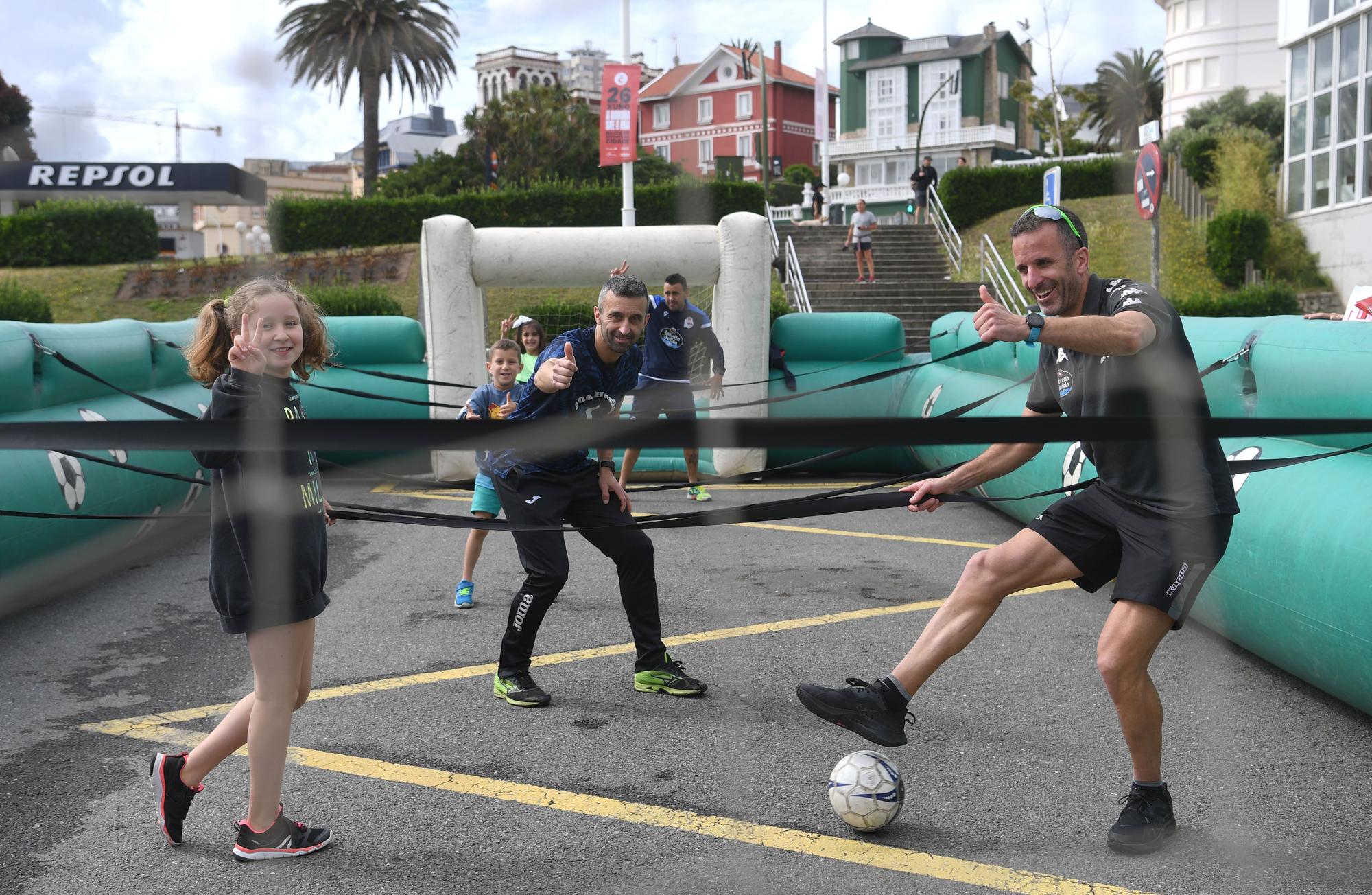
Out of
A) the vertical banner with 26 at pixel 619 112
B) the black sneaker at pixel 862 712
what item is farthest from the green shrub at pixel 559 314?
the black sneaker at pixel 862 712

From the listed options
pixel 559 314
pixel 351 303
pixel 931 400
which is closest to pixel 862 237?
pixel 351 303

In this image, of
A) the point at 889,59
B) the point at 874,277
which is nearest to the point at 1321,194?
the point at 874,277

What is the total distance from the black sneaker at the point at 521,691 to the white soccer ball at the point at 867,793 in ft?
4.89

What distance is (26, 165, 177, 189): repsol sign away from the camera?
270cm

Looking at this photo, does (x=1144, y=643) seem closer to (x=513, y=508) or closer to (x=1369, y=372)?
(x=1369, y=372)

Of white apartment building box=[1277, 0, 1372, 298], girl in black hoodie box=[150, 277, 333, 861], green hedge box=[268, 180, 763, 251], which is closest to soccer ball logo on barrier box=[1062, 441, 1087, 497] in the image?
girl in black hoodie box=[150, 277, 333, 861]

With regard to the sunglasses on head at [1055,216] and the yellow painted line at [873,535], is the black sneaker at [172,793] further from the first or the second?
the yellow painted line at [873,535]

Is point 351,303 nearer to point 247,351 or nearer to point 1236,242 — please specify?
point 247,351

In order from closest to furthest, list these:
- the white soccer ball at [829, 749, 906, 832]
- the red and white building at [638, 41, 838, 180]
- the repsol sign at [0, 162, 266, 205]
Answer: the repsol sign at [0, 162, 266, 205], the white soccer ball at [829, 749, 906, 832], the red and white building at [638, 41, 838, 180]

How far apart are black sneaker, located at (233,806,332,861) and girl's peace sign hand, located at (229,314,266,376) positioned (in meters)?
1.25

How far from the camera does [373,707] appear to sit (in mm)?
4543

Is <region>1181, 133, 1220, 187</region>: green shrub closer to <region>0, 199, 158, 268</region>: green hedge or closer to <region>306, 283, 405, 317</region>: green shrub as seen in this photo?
<region>306, 283, 405, 317</region>: green shrub

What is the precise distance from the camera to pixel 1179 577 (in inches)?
125

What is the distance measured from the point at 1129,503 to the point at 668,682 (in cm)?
206
